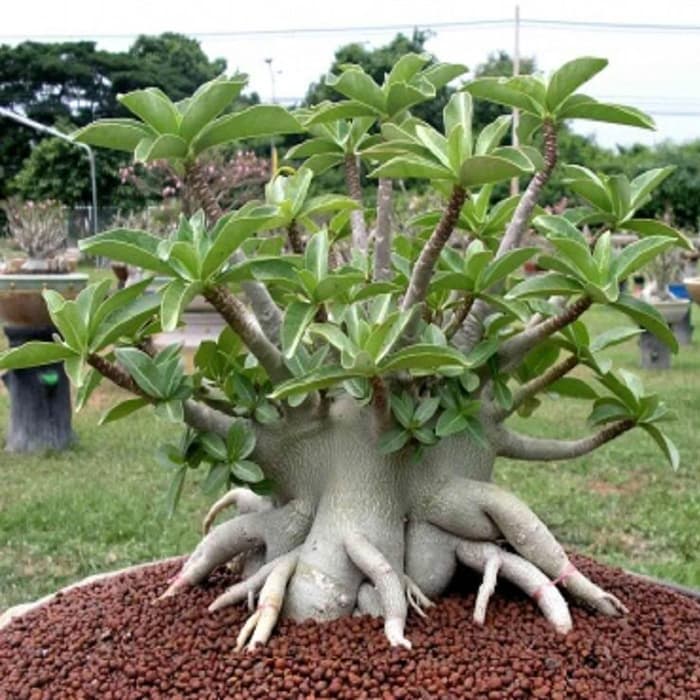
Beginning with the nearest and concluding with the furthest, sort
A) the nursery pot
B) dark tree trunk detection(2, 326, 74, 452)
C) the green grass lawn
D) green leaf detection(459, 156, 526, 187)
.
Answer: green leaf detection(459, 156, 526, 187), the green grass lawn, the nursery pot, dark tree trunk detection(2, 326, 74, 452)

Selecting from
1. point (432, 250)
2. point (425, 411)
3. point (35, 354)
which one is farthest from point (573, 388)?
point (35, 354)

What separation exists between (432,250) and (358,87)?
0.27 m

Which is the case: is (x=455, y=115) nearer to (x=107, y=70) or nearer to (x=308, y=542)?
(x=308, y=542)

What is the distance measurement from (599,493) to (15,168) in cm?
2637

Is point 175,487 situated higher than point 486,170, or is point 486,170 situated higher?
point 486,170

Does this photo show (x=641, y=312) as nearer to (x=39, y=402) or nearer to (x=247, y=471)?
(x=247, y=471)

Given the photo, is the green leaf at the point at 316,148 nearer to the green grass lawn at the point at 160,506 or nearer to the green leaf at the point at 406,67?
the green leaf at the point at 406,67

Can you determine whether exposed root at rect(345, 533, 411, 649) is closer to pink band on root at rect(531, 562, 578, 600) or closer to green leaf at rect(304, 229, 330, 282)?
pink band on root at rect(531, 562, 578, 600)

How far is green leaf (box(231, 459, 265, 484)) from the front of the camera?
132 cm

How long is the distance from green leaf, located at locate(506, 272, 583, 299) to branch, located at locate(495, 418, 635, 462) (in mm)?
304

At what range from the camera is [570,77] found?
1258 millimetres

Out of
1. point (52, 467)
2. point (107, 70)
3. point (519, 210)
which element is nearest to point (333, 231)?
point (519, 210)

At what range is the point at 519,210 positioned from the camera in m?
1.38

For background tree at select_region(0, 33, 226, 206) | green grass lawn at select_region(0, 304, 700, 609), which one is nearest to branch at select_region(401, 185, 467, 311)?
green grass lawn at select_region(0, 304, 700, 609)
